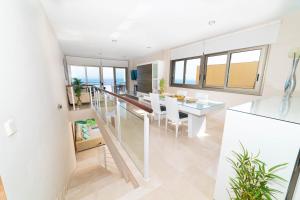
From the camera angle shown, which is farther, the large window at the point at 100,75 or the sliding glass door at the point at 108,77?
the sliding glass door at the point at 108,77

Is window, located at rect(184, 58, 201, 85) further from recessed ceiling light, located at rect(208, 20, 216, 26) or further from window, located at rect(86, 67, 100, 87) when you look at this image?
window, located at rect(86, 67, 100, 87)

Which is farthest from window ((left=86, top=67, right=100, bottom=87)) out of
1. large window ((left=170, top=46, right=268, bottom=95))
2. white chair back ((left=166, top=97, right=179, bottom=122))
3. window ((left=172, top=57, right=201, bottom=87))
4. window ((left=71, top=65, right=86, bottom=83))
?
white chair back ((left=166, top=97, right=179, bottom=122))

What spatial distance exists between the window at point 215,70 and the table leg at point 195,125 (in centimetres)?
142

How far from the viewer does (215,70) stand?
3613 millimetres

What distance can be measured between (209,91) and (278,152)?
9.95 ft

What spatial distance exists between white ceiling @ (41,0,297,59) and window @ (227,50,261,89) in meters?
0.68

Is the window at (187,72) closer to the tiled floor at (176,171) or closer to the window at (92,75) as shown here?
the tiled floor at (176,171)

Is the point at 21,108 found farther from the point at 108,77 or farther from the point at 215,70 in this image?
the point at 108,77

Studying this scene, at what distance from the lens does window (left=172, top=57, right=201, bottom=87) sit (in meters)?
4.08

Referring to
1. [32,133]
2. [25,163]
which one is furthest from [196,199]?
[32,133]

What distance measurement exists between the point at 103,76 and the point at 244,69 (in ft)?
21.2

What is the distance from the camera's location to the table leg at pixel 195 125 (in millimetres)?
2688

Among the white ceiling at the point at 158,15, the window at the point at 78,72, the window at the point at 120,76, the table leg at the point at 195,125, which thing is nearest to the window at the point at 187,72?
the white ceiling at the point at 158,15

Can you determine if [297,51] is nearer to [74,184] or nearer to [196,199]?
[196,199]
